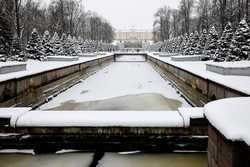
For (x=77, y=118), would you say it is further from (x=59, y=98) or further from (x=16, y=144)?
(x=59, y=98)

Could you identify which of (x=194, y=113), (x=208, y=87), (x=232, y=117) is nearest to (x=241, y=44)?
(x=208, y=87)

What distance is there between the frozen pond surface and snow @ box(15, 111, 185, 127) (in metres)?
0.67

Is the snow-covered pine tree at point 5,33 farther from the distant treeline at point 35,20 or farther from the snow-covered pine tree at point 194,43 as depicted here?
the snow-covered pine tree at point 194,43

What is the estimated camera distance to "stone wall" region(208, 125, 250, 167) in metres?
3.57

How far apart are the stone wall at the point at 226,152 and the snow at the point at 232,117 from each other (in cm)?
10

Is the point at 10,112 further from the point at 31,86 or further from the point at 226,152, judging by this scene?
the point at 31,86

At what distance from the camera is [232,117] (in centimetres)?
417

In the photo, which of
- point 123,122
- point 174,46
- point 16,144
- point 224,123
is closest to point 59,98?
point 16,144

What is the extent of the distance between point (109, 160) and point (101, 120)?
2.72 feet

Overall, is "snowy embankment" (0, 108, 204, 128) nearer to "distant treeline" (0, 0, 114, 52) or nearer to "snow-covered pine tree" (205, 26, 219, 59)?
"snow-covered pine tree" (205, 26, 219, 59)

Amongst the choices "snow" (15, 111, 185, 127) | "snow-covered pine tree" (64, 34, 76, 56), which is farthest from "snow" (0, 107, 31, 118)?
"snow-covered pine tree" (64, 34, 76, 56)

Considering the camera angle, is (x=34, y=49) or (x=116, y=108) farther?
(x=34, y=49)

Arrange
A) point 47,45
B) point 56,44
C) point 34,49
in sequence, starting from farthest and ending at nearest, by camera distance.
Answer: point 56,44, point 47,45, point 34,49

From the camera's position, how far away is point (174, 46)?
47.5 metres
